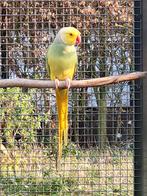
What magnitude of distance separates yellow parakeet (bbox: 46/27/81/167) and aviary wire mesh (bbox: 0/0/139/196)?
61 cm

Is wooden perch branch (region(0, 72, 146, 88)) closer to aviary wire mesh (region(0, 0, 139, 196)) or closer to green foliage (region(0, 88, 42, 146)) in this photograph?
aviary wire mesh (region(0, 0, 139, 196))

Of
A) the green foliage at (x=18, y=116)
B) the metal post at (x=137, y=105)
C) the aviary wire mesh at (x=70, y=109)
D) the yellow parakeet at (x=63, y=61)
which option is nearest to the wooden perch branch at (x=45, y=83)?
the yellow parakeet at (x=63, y=61)

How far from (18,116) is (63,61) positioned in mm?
778

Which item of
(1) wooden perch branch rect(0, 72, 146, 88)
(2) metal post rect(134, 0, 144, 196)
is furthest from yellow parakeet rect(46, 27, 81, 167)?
(2) metal post rect(134, 0, 144, 196)

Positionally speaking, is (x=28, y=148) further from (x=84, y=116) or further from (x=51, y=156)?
(x=84, y=116)

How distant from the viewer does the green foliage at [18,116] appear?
2170 mm

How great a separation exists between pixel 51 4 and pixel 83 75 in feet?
1.14

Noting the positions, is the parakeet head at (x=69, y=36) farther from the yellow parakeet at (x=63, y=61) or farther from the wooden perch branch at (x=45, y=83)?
the wooden perch branch at (x=45, y=83)

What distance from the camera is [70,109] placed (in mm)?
2148

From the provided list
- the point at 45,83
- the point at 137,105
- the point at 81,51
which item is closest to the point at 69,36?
the point at 45,83

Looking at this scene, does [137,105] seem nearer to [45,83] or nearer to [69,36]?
[69,36]

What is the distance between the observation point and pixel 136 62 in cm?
174

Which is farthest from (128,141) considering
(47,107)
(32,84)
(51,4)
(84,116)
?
(32,84)

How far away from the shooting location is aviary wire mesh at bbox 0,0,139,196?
2.11 metres
